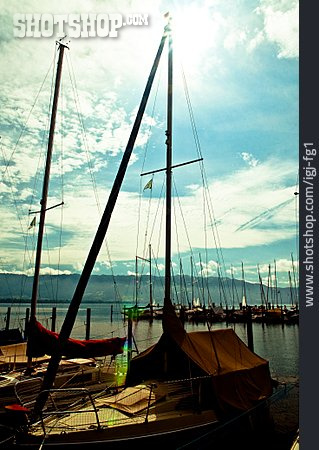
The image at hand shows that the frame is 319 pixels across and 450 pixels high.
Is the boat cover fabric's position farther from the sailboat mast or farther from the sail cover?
the sail cover

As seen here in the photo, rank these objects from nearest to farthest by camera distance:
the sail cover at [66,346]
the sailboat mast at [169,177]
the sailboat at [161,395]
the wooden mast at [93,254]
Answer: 1. the wooden mast at [93,254]
2. the sailboat at [161,395]
3. the sailboat mast at [169,177]
4. the sail cover at [66,346]

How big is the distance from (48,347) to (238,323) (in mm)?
78598

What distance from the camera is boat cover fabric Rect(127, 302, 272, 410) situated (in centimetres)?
1154

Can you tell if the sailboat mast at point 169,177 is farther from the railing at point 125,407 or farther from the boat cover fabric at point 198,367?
the railing at point 125,407

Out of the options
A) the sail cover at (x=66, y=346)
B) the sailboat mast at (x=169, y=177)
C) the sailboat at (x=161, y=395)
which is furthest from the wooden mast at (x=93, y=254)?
the sail cover at (x=66, y=346)

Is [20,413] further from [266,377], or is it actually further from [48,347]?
[266,377]

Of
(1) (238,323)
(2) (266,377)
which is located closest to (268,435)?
(2) (266,377)

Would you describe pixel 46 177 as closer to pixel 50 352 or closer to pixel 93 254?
pixel 50 352

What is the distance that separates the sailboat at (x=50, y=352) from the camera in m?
14.4

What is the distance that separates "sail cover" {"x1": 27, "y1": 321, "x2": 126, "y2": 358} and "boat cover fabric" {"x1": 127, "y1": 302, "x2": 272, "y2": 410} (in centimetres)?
333

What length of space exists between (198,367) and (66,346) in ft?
19.4

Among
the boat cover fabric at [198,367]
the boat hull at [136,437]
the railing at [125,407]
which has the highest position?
the boat cover fabric at [198,367]

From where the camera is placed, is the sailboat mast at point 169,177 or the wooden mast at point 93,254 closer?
the wooden mast at point 93,254

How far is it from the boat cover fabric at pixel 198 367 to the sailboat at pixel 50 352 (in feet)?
11.8
